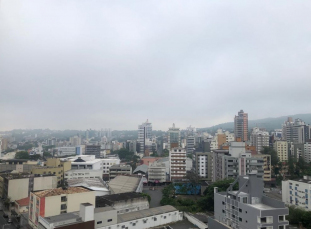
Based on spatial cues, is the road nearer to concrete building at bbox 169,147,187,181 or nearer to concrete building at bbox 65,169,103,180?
concrete building at bbox 169,147,187,181

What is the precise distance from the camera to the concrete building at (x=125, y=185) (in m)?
13.3

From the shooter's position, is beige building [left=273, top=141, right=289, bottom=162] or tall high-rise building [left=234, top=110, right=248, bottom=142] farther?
tall high-rise building [left=234, top=110, right=248, bottom=142]

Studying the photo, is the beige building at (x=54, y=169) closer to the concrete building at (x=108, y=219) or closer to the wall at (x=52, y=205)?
the wall at (x=52, y=205)

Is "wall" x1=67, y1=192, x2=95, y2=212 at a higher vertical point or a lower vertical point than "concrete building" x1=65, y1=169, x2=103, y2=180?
higher

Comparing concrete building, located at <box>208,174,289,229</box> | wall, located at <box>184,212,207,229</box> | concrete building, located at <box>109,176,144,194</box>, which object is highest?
concrete building, located at <box>208,174,289,229</box>

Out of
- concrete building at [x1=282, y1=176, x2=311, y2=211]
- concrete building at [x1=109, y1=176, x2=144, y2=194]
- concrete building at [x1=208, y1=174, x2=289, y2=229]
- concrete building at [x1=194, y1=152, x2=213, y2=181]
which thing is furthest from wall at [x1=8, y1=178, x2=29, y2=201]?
concrete building at [x1=282, y1=176, x2=311, y2=211]

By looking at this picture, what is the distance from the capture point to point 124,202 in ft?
33.1

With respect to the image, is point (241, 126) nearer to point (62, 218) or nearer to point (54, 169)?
point (54, 169)

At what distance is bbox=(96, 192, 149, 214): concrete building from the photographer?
9844 millimetres

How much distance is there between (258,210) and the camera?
666 cm

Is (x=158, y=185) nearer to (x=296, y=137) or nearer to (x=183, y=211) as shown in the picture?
(x=183, y=211)

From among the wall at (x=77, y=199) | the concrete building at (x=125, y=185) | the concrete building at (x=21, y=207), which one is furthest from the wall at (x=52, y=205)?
the concrete building at (x=125, y=185)

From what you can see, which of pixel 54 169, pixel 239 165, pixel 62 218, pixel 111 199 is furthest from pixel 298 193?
pixel 54 169

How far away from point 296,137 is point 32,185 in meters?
33.7
